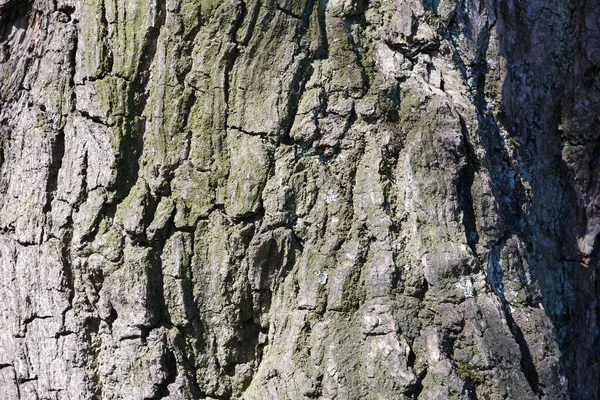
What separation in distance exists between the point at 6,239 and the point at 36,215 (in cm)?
17

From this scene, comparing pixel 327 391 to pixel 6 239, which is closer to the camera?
pixel 327 391

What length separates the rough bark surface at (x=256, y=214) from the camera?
2072 millimetres

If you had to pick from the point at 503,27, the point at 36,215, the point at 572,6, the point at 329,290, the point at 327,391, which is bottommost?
the point at 327,391

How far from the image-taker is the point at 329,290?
2.11 metres

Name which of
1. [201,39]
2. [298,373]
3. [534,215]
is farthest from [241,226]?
[534,215]

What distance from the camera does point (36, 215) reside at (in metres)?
2.23

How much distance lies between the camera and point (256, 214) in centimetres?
215

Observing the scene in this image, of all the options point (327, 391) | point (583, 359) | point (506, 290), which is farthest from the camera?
point (583, 359)

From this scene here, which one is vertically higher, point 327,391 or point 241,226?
point 241,226

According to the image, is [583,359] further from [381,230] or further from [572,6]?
[572,6]

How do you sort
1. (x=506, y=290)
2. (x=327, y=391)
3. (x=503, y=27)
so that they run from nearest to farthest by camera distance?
(x=327, y=391), (x=506, y=290), (x=503, y=27)

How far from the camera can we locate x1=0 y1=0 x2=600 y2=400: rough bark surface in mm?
2072

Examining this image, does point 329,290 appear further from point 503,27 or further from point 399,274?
point 503,27

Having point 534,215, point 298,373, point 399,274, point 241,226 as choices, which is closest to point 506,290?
point 399,274
